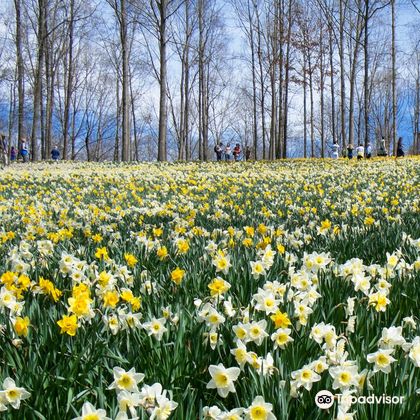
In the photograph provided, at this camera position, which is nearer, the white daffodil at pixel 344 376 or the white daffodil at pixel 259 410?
the white daffodil at pixel 259 410

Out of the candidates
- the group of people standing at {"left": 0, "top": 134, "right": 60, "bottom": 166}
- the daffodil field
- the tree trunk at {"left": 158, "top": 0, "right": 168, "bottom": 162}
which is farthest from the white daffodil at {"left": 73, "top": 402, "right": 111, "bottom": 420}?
the tree trunk at {"left": 158, "top": 0, "right": 168, "bottom": 162}

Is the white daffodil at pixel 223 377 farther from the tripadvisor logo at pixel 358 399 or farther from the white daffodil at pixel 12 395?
the white daffodil at pixel 12 395

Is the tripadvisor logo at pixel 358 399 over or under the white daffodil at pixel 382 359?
under

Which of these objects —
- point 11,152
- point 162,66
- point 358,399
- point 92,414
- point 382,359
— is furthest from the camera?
point 11,152

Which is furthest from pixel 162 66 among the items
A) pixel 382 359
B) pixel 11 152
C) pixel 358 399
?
pixel 358 399

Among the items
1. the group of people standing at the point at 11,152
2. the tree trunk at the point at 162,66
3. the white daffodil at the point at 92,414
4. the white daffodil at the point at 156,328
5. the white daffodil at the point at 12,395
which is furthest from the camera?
the tree trunk at the point at 162,66

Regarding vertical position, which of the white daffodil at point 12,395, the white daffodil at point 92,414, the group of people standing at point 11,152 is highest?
the group of people standing at point 11,152

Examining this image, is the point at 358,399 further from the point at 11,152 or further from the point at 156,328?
the point at 11,152

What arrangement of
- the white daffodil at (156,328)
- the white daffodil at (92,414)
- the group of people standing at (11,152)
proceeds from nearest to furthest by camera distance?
the white daffodil at (92,414)
the white daffodil at (156,328)
the group of people standing at (11,152)

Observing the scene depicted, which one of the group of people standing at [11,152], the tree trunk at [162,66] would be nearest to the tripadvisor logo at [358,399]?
the group of people standing at [11,152]

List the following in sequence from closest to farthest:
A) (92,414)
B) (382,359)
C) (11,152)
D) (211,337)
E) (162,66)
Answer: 1. (92,414)
2. (382,359)
3. (211,337)
4. (162,66)
5. (11,152)

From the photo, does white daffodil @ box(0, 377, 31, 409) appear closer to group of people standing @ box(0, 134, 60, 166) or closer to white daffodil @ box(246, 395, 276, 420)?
white daffodil @ box(246, 395, 276, 420)

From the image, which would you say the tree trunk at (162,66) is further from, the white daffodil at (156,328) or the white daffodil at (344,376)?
the white daffodil at (344,376)

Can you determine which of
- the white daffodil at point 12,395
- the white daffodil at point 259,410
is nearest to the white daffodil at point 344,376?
the white daffodil at point 259,410
